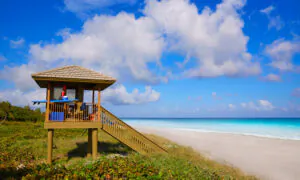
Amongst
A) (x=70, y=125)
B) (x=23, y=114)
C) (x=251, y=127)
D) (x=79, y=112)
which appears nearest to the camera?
(x=70, y=125)

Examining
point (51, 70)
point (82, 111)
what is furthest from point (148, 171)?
point (51, 70)

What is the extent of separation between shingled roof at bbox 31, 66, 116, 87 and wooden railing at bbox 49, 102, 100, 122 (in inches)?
54.9

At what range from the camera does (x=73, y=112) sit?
12156mm

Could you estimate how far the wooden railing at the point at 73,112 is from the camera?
37.0 ft

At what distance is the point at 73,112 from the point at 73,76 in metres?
2.16

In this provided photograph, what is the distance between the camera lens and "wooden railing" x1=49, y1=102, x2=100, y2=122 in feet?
37.0

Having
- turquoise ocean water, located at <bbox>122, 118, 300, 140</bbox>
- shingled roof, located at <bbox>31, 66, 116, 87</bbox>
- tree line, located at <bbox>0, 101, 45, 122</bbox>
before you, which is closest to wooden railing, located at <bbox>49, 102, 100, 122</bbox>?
shingled roof, located at <bbox>31, 66, 116, 87</bbox>

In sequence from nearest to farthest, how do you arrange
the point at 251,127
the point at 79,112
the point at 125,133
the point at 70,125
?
1. the point at 70,125
2. the point at 79,112
3. the point at 125,133
4. the point at 251,127

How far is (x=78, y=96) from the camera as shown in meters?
13.3

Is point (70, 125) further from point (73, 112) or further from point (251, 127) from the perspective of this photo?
point (251, 127)

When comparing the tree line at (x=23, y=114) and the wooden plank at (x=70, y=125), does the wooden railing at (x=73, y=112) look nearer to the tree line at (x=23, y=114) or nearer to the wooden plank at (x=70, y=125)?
the wooden plank at (x=70, y=125)

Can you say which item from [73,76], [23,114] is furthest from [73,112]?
[23,114]

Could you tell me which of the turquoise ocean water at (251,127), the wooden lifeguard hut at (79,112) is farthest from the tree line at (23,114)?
the turquoise ocean water at (251,127)

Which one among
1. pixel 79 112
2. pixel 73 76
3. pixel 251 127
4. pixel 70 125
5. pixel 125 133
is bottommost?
pixel 251 127
